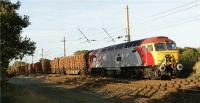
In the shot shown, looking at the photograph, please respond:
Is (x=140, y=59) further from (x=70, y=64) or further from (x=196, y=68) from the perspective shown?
(x=70, y=64)

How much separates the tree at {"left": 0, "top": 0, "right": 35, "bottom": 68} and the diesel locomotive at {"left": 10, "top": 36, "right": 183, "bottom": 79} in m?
10.5

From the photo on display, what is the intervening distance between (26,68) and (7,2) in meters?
69.4

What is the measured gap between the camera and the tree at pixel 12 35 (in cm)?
2498

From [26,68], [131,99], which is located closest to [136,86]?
[131,99]

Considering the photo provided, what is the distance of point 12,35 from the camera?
26.0m

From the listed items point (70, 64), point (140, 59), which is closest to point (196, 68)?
point (140, 59)

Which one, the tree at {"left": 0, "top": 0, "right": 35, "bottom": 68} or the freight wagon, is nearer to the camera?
the tree at {"left": 0, "top": 0, "right": 35, "bottom": 68}

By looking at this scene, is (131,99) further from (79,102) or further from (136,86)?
(136,86)

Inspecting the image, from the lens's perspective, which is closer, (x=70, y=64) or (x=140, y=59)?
(x=140, y=59)

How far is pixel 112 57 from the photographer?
4075cm

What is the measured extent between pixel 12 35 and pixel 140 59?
12.6 metres

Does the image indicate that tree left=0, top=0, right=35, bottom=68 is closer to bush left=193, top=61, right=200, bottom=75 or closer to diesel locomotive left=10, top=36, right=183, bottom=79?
diesel locomotive left=10, top=36, right=183, bottom=79

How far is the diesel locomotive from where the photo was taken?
109 feet

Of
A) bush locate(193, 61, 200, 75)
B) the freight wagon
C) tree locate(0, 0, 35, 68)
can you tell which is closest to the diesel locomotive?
the freight wagon
